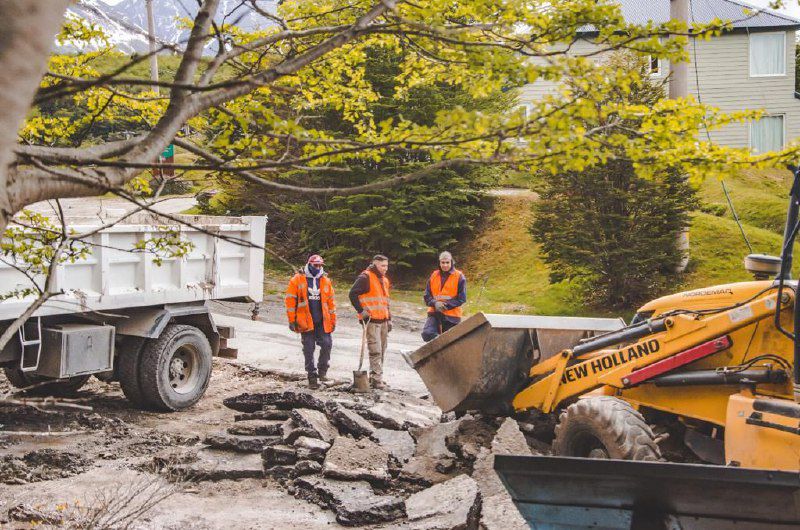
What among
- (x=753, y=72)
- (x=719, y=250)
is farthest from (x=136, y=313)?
(x=753, y=72)

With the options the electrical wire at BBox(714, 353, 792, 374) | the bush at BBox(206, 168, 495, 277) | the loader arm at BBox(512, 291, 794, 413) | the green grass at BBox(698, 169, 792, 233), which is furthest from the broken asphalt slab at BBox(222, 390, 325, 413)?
the green grass at BBox(698, 169, 792, 233)

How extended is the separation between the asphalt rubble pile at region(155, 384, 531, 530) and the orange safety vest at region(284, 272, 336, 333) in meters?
2.30

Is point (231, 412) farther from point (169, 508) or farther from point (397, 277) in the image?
point (397, 277)

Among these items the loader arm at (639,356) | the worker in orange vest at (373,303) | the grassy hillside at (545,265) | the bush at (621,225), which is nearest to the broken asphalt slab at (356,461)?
the loader arm at (639,356)

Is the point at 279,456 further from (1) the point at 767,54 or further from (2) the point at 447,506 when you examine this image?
(1) the point at 767,54

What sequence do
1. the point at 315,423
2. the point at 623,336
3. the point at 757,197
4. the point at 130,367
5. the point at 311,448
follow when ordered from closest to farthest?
the point at 623,336
the point at 311,448
the point at 315,423
the point at 130,367
the point at 757,197

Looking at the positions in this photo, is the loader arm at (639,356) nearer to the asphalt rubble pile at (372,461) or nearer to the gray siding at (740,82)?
the asphalt rubble pile at (372,461)

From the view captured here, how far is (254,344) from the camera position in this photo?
14.3 meters

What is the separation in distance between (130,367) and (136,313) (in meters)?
0.60

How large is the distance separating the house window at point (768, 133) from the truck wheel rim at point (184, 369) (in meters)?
23.7

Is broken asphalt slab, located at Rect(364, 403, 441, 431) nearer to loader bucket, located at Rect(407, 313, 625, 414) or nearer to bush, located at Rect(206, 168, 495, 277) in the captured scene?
loader bucket, located at Rect(407, 313, 625, 414)

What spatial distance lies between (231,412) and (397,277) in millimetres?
14516

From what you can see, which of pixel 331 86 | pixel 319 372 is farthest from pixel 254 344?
pixel 331 86

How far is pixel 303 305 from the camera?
1132cm
